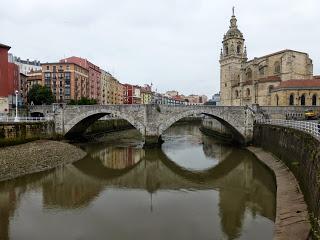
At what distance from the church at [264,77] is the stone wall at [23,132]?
107 ft

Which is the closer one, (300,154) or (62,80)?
(300,154)

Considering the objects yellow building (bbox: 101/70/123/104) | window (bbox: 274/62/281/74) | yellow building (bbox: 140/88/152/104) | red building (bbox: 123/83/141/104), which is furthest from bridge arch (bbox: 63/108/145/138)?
yellow building (bbox: 140/88/152/104)

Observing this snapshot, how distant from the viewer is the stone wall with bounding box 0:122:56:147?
2653cm

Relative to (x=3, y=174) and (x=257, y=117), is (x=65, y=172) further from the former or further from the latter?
(x=257, y=117)

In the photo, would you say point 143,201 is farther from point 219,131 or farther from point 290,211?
point 219,131

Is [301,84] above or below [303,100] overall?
above

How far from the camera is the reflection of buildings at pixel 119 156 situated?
2689 centimetres

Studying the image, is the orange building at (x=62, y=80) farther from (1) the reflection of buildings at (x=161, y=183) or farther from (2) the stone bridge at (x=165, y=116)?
(1) the reflection of buildings at (x=161, y=183)

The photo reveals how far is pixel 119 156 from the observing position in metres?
30.7

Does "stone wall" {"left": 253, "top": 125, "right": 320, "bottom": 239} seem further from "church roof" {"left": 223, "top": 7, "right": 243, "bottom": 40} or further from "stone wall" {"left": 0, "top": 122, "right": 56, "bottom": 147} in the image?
"church roof" {"left": 223, "top": 7, "right": 243, "bottom": 40}

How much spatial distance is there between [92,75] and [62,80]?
1324 centimetres

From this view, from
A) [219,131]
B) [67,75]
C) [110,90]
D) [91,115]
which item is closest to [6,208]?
[91,115]

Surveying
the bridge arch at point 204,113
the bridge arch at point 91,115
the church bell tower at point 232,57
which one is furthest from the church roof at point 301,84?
the bridge arch at point 91,115

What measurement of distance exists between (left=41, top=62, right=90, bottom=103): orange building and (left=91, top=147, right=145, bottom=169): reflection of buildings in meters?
35.5
